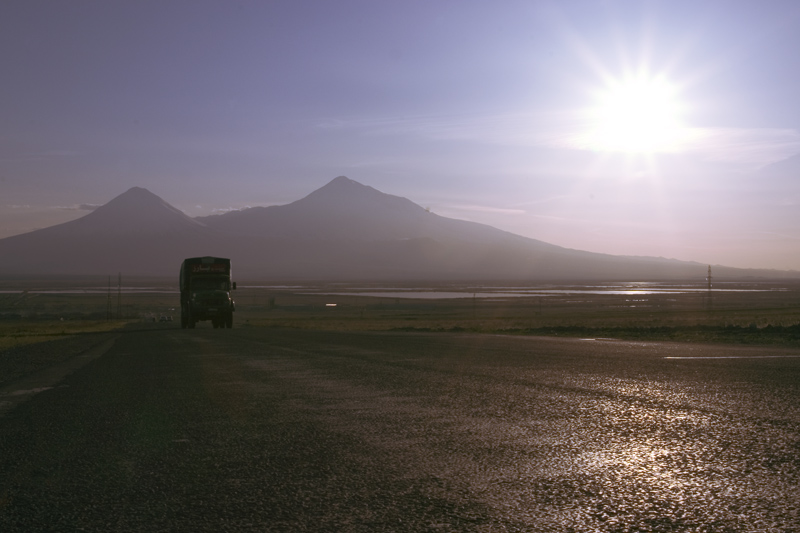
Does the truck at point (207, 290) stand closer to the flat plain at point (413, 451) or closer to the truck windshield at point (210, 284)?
A: the truck windshield at point (210, 284)

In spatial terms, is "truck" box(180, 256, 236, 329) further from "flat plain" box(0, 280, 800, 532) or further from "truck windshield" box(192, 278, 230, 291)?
"flat plain" box(0, 280, 800, 532)

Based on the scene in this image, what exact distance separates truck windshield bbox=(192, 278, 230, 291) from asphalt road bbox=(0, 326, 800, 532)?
87.5 feet

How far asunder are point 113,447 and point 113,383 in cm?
611

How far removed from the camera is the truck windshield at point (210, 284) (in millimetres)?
39188

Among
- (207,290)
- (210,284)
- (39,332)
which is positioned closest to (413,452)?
(207,290)

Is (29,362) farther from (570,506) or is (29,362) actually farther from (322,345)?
(570,506)

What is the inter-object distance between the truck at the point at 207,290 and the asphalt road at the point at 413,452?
26112 millimetres

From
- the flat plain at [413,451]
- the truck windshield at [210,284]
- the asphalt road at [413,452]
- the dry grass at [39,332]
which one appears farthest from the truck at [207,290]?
the asphalt road at [413,452]

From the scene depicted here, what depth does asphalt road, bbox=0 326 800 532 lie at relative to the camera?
15.6 ft

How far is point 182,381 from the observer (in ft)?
42.1

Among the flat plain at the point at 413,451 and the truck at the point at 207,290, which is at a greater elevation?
the truck at the point at 207,290

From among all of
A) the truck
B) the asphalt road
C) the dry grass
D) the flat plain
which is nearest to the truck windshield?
the truck

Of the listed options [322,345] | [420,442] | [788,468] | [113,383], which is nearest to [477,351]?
[322,345]

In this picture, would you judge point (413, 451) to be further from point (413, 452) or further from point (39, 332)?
point (39, 332)
